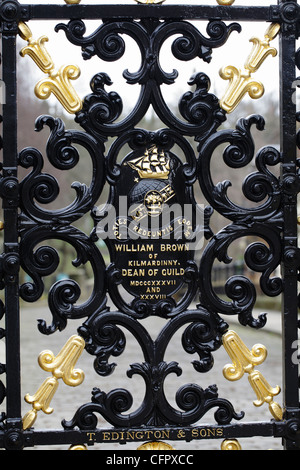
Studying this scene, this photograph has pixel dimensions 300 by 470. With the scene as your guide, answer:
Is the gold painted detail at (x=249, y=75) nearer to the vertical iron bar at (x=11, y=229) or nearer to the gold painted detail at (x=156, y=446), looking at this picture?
the vertical iron bar at (x=11, y=229)

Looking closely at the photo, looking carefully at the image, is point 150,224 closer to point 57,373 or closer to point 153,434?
point 57,373

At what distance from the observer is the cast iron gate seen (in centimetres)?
353

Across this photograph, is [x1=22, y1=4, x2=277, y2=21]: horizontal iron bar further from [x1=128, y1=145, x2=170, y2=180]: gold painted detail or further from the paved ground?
the paved ground

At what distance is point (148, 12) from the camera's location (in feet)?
11.7

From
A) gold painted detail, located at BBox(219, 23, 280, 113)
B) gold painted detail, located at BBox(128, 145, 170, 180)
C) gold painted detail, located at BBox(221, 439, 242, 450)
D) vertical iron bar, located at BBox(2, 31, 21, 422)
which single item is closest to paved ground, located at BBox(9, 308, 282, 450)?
gold painted detail, located at BBox(221, 439, 242, 450)

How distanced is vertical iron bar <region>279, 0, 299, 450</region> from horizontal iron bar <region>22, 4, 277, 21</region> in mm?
207

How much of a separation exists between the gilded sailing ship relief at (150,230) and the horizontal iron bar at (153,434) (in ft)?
2.11

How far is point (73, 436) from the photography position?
354 cm

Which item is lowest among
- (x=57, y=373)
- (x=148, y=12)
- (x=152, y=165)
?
(x=57, y=373)

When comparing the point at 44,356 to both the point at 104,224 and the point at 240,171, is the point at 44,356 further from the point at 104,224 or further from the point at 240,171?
the point at 240,171

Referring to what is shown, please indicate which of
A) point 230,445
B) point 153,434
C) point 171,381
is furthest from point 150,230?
point 171,381

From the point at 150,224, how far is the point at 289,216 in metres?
0.78

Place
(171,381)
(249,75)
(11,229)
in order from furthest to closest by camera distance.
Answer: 1. (171,381)
2. (249,75)
3. (11,229)

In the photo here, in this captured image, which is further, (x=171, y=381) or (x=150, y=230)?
(x=171, y=381)
